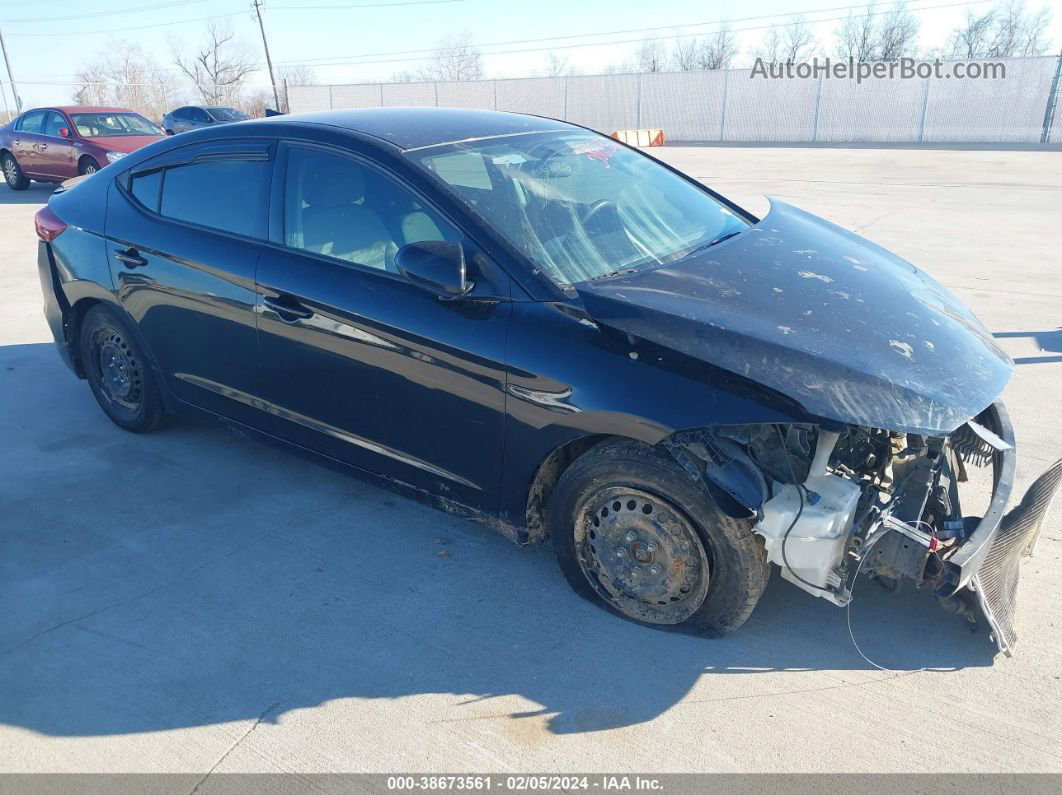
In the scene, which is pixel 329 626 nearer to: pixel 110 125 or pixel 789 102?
pixel 110 125

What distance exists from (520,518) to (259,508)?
1.55m

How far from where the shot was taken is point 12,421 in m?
5.29

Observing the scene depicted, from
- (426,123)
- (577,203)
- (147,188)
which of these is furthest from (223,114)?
(577,203)

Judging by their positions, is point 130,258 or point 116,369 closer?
point 130,258

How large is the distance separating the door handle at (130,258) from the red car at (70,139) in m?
11.6

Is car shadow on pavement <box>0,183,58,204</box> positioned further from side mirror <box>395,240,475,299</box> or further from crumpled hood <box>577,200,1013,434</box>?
crumpled hood <box>577,200,1013,434</box>

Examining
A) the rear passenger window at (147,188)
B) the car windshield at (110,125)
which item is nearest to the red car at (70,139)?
the car windshield at (110,125)

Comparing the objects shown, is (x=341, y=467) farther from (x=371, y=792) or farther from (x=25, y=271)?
(x=25, y=271)

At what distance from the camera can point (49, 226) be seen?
16.3ft

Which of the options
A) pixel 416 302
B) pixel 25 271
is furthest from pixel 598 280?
pixel 25 271

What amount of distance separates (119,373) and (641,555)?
3.46 m

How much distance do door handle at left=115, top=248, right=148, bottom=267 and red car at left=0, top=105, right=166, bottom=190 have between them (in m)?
11.6

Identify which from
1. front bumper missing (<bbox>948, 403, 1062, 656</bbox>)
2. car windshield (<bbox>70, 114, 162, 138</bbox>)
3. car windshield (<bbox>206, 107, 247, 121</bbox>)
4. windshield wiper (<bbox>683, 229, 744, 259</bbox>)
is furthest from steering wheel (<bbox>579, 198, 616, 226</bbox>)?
car windshield (<bbox>206, 107, 247, 121</bbox>)

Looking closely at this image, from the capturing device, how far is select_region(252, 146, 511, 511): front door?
10.7 ft
